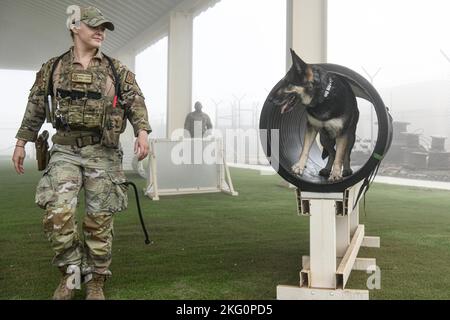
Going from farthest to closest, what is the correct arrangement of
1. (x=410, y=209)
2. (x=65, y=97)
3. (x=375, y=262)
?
1. (x=410, y=209)
2. (x=375, y=262)
3. (x=65, y=97)

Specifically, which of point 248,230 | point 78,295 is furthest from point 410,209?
point 78,295

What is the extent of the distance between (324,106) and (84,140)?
1.14 meters

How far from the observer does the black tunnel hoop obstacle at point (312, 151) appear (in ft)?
6.39

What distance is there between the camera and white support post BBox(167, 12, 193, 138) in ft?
36.1

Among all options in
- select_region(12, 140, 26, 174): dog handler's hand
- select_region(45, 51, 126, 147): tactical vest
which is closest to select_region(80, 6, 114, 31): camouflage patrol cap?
select_region(45, 51, 126, 147): tactical vest

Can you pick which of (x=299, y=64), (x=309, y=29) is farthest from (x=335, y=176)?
(x=309, y=29)

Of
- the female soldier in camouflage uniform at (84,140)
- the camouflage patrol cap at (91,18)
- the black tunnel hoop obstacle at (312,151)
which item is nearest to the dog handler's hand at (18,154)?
the female soldier in camouflage uniform at (84,140)

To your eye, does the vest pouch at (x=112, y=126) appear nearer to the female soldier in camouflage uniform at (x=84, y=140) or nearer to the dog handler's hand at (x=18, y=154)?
the female soldier in camouflage uniform at (x=84, y=140)

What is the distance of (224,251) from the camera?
9.65 ft

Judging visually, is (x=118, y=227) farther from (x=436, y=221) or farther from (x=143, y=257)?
(x=436, y=221)

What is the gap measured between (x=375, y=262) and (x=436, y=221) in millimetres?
1834

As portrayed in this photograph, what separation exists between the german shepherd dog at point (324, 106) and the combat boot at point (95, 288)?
1.07 metres

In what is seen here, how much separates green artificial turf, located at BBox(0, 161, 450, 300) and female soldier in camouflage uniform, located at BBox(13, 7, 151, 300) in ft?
0.92

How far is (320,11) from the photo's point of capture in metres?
6.73
